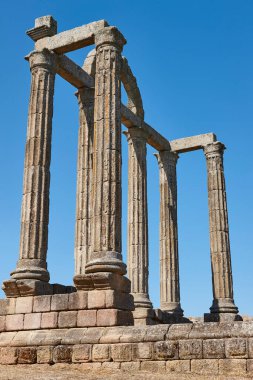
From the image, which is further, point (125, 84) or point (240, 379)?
point (125, 84)

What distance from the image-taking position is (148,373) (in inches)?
607

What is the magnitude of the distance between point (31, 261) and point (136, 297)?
821 centimetres

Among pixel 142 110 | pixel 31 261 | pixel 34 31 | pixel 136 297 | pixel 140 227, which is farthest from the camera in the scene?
pixel 142 110

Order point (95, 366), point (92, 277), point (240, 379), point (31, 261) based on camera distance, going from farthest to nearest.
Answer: point (31, 261)
point (92, 277)
point (95, 366)
point (240, 379)

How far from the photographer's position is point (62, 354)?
58.2ft

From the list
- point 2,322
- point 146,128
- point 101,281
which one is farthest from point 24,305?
point 146,128

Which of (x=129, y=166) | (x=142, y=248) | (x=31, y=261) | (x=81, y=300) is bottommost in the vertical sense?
(x=81, y=300)

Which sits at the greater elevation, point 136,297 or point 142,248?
point 142,248

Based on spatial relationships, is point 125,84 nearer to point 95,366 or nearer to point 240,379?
point 95,366

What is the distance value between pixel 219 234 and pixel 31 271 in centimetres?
1457

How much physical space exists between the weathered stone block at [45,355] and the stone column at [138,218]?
9657 mm

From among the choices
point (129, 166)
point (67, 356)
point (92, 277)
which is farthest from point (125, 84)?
point (67, 356)

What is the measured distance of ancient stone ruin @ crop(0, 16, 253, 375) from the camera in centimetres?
1595

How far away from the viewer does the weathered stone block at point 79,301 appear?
18953mm
